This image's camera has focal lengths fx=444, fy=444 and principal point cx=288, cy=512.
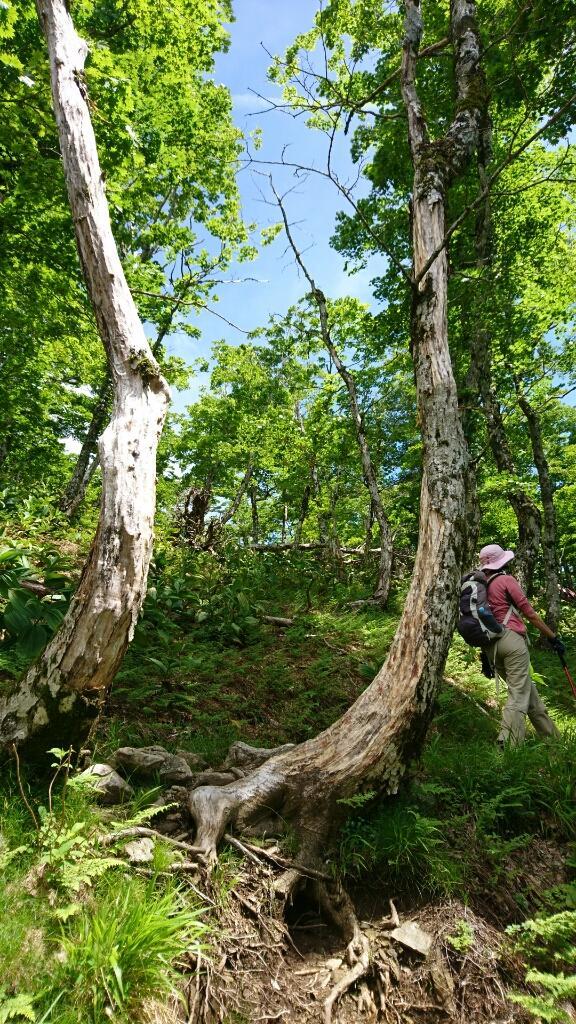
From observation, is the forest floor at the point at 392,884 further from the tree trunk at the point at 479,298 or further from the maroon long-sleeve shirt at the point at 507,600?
the tree trunk at the point at 479,298

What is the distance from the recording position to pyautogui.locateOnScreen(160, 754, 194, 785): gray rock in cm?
356

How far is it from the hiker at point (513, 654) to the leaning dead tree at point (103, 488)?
424cm

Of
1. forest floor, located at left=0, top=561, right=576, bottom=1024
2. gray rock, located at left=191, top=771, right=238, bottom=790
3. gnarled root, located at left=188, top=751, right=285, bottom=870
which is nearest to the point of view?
forest floor, located at left=0, top=561, right=576, bottom=1024

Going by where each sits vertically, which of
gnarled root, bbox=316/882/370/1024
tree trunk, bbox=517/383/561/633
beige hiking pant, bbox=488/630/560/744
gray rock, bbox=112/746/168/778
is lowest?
gnarled root, bbox=316/882/370/1024

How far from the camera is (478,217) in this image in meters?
9.27

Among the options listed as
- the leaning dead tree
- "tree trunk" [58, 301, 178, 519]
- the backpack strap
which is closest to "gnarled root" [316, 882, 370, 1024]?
the leaning dead tree

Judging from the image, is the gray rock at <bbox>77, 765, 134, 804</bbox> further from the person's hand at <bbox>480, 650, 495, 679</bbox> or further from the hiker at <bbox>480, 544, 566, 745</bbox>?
the person's hand at <bbox>480, 650, 495, 679</bbox>

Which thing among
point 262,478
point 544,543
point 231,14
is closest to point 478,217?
point 544,543

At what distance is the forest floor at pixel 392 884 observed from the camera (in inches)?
96.8

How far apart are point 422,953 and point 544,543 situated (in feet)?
36.0

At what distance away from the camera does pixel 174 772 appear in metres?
3.59

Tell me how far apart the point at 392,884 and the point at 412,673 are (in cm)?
143

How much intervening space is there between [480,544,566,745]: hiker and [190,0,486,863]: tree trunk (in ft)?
6.59

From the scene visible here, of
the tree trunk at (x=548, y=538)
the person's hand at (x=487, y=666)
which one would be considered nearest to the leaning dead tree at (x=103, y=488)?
the person's hand at (x=487, y=666)
